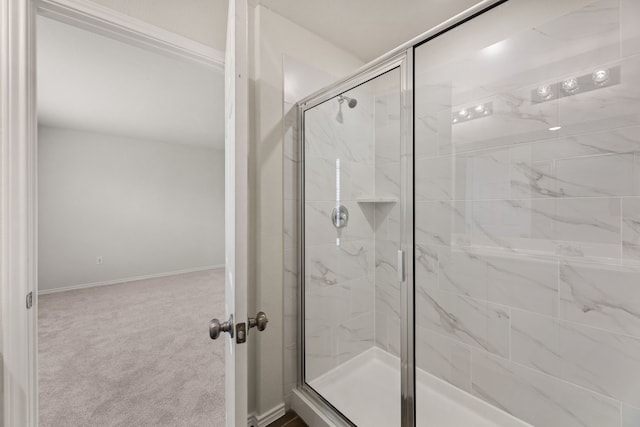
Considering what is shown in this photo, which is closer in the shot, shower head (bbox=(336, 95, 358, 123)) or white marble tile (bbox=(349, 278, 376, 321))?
shower head (bbox=(336, 95, 358, 123))

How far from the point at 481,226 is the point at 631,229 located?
0.58 meters

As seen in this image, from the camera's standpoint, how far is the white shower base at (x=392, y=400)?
1.47 m

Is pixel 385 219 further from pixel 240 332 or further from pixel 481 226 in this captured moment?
pixel 240 332

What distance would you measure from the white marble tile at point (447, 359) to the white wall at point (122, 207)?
5.12m

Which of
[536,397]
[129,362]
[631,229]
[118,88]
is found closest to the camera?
[631,229]

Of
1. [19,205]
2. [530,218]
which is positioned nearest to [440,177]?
[530,218]

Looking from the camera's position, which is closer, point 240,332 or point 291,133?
point 240,332

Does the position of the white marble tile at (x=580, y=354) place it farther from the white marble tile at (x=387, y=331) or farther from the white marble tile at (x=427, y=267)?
the white marble tile at (x=387, y=331)

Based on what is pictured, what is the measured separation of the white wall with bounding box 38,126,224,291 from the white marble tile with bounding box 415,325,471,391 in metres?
5.12

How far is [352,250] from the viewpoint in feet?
6.29

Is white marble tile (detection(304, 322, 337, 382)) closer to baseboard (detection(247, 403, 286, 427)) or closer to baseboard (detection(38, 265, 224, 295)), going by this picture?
baseboard (detection(247, 403, 286, 427))

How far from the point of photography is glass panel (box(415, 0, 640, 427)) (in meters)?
1.19

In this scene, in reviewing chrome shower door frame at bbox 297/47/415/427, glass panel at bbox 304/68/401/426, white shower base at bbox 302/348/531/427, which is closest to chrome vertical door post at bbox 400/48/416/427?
chrome shower door frame at bbox 297/47/415/427

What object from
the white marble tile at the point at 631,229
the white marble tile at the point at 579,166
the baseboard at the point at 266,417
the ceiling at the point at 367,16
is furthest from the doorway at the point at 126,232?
the white marble tile at the point at 631,229
